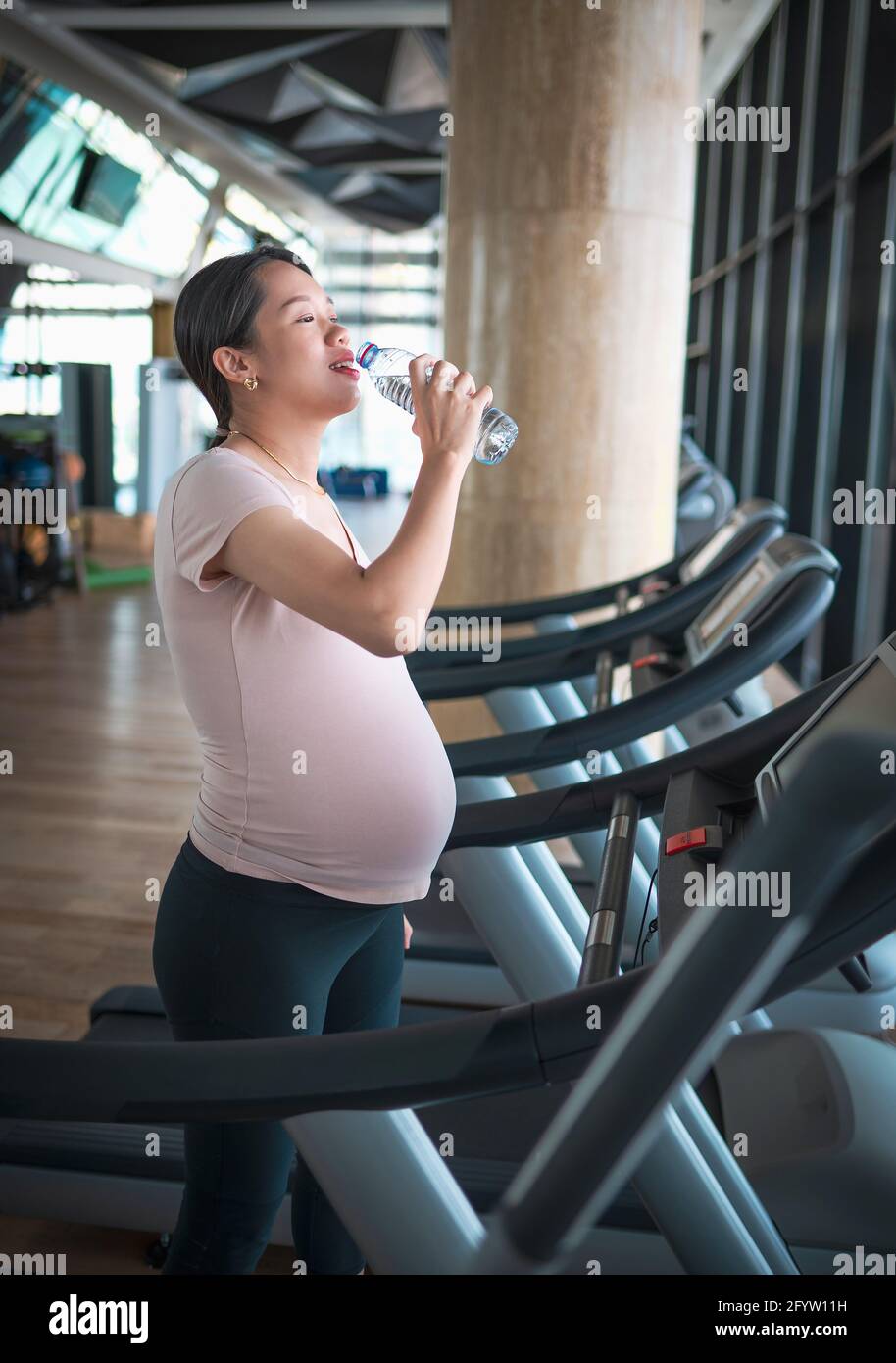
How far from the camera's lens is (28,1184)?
197cm

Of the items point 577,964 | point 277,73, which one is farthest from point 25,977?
point 277,73

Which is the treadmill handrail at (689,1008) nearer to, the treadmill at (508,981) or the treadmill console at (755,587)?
the treadmill at (508,981)

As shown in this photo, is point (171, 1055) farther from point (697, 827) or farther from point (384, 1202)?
point (697, 827)

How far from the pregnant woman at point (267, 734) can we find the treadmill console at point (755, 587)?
1017 millimetres

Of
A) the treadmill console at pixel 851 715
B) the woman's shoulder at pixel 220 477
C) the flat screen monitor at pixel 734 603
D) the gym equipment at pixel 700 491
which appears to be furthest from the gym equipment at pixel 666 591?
the gym equipment at pixel 700 491

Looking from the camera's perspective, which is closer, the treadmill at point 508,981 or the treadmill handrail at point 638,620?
the treadmill at point 508,981

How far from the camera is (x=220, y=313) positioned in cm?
125

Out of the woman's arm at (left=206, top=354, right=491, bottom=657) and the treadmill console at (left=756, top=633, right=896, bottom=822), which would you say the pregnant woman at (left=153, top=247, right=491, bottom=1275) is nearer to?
the woman's arm at (left=206, top=354, right=491, bottom=657)

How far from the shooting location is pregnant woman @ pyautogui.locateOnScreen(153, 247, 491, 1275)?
3.83ft

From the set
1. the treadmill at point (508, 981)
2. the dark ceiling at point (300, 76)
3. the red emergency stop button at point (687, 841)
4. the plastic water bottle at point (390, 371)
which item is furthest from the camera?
the dark ceiling at point (300, 76)

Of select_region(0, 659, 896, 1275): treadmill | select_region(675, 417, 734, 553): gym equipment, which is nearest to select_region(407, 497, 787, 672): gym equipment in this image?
select_region(0, 659, 896, 1275): treadmill

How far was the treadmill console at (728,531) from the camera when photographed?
109 inches

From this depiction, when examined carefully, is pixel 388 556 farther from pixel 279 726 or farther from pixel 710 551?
pixel 710 551

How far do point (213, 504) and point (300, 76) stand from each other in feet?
31.9
